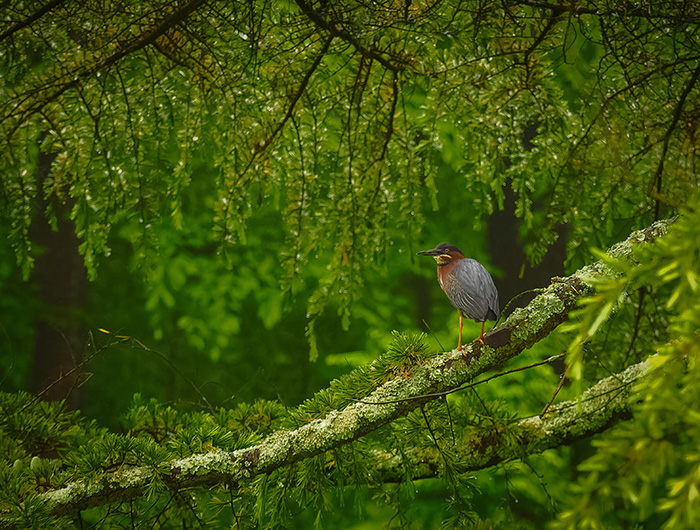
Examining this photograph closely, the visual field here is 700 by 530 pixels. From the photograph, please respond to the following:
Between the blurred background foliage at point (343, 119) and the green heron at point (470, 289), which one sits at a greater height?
the blurred background foliage at point (343, 119)

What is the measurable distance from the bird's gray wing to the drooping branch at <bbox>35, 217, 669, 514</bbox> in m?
0.33

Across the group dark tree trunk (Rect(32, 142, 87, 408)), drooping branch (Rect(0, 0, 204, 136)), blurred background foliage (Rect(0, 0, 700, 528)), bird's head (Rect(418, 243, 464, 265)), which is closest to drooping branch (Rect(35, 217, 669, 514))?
blurred background foliage (Rect(0, 0, 700, 528))

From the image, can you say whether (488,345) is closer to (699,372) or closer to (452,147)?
(699,372)

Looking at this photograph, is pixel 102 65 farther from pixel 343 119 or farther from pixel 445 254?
pixel 445 254

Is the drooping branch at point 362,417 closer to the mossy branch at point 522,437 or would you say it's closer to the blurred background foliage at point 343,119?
the blurred background foliage at point 343,119

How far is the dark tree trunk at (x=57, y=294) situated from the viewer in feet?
10.2

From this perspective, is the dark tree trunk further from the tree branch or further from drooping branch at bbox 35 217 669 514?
the tree branch

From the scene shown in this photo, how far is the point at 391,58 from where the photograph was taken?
1.33m

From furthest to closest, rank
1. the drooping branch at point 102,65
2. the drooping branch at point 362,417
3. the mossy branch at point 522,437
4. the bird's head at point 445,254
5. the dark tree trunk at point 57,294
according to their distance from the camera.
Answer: the dark tree trunk at point 57,294
the bird's head at point 445,254
the mossy branch at point 522,437
the drooping branch at point 102,65
the drooping branch at point 362,417

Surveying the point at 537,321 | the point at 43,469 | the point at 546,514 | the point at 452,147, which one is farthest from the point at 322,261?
the point at 537,321

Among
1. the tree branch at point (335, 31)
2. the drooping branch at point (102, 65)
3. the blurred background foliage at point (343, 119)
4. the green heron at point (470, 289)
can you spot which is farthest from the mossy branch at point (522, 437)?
the drooping branch at point (102, 65)

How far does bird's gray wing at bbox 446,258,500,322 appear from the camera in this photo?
1.31 m

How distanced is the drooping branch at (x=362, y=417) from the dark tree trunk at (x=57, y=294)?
2296 mm

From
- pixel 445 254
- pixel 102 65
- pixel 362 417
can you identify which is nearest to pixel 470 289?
pixel 445 254
